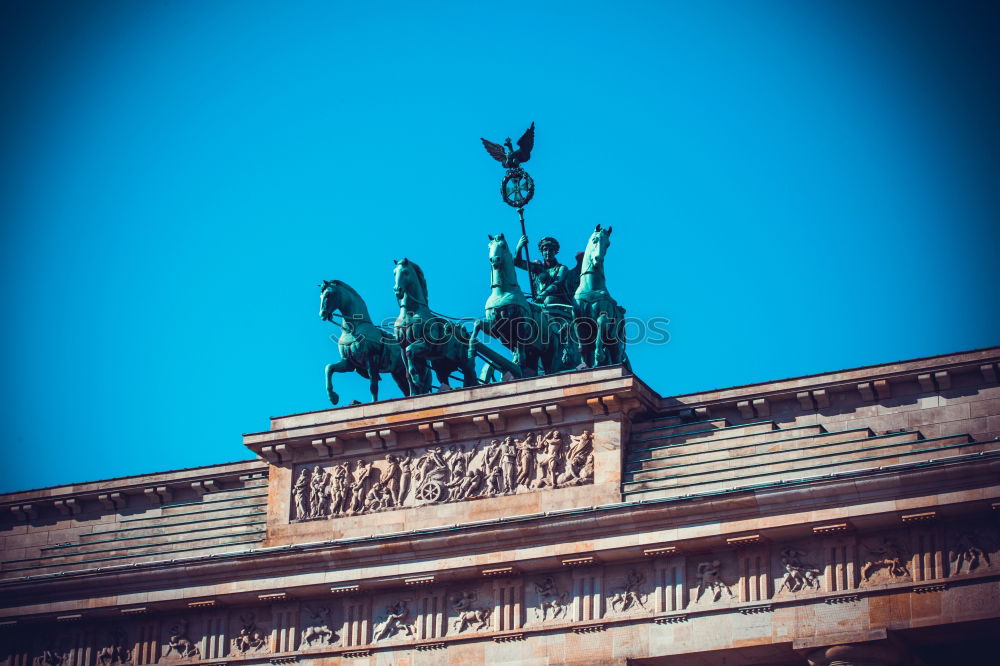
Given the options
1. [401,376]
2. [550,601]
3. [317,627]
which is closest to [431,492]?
[317,627]

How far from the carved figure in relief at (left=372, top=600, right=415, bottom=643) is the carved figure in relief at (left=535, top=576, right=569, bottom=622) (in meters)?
2.35

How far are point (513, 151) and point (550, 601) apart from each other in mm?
10173

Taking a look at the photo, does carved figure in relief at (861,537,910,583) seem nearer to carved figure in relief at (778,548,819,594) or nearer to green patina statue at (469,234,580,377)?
carved figure in relief at (778,548,819,594)

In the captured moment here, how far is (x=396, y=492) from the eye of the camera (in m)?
37.9

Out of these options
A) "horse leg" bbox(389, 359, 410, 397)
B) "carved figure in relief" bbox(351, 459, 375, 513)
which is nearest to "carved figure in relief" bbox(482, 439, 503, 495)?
"carved figure in relief" bbox(351, 459, 375, 513)

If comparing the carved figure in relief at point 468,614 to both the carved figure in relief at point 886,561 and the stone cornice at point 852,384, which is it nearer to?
the stone cornice at point 852,384

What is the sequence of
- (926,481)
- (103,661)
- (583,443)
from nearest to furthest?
(926,481), (583,443), (103,661)

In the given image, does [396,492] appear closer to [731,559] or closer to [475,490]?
[475,490]

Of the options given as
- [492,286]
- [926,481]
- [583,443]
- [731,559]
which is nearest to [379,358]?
[492,286]

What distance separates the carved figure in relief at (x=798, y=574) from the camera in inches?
1335

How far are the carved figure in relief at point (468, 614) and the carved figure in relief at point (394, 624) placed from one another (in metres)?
0.85

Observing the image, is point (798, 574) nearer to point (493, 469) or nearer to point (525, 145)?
point (493, 469)

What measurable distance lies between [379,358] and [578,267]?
4.07 meters

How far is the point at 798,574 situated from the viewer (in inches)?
1339
